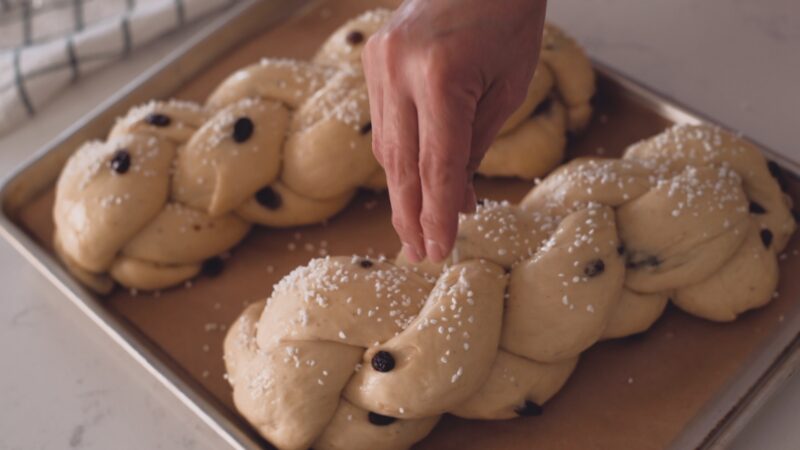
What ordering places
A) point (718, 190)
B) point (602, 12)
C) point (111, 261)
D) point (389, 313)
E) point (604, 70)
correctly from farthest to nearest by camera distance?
point (602, 12), point (604, 70), point (111, 261), point (718, 190), point (389, 313)

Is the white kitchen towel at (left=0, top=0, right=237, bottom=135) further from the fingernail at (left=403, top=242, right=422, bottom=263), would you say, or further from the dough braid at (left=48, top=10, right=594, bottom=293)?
the fingernail at (left=403, top=242, right=422, bottom=263)

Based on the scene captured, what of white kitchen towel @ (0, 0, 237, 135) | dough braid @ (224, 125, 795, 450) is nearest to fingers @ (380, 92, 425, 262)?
dough braid @ (224, 125, 795, 450)

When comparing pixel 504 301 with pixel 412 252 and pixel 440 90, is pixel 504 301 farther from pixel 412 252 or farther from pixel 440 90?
pixel 440 90

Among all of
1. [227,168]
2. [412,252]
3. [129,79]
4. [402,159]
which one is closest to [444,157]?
[402,159]

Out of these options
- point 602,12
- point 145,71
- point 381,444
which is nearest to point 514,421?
point 381,444

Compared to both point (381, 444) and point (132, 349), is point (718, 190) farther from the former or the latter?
point (132, 349)

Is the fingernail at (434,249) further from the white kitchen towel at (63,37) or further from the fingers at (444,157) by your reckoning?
the white kitchen towel at (63,37)
